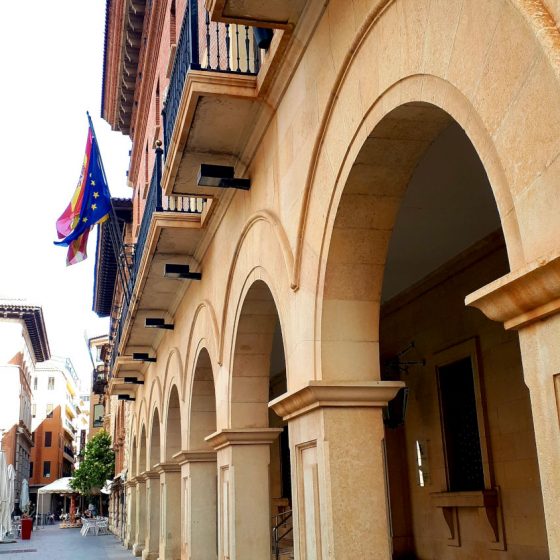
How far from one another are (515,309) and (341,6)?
309 cm

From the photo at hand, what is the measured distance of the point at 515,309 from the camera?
116 inches

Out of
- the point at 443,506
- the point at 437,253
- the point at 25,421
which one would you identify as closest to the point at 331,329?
the point at 437,253

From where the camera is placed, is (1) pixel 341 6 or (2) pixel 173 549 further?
(2) pixel 173 549

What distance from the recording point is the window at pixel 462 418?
950 cm

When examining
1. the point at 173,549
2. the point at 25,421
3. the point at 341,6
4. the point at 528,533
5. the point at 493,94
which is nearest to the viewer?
the point at 493,94

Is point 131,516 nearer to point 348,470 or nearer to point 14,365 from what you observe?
point 348,470

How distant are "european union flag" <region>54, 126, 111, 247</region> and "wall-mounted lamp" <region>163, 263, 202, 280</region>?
11.1 feet

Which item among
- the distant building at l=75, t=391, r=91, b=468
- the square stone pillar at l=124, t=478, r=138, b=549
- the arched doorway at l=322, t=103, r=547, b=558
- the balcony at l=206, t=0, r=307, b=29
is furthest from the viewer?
the distant building at l=75, t=391, r=91, b=468

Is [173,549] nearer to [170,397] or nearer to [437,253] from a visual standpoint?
[170,397]

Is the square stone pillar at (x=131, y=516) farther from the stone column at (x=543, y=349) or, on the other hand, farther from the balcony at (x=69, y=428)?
the balcony at (x=69, y=428)

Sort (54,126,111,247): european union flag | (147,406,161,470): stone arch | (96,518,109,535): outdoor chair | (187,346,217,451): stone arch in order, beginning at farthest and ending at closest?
1. (96,518,109,535): outdoor chair
2. (147,406,161,470): stone arch
3. (54,126,111,247): european union flag
4. (187,346,217,451): stone arch

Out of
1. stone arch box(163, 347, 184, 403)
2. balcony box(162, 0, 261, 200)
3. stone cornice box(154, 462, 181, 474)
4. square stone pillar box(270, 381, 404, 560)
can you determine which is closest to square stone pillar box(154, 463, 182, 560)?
stone cornice box(154, 462, 181, 474)

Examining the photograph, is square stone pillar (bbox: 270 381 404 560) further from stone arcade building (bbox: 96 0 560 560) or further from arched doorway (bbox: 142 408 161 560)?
arched doorway (bbox: 142 408 161 560)

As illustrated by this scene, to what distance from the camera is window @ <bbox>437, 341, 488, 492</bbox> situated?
9.50 m
